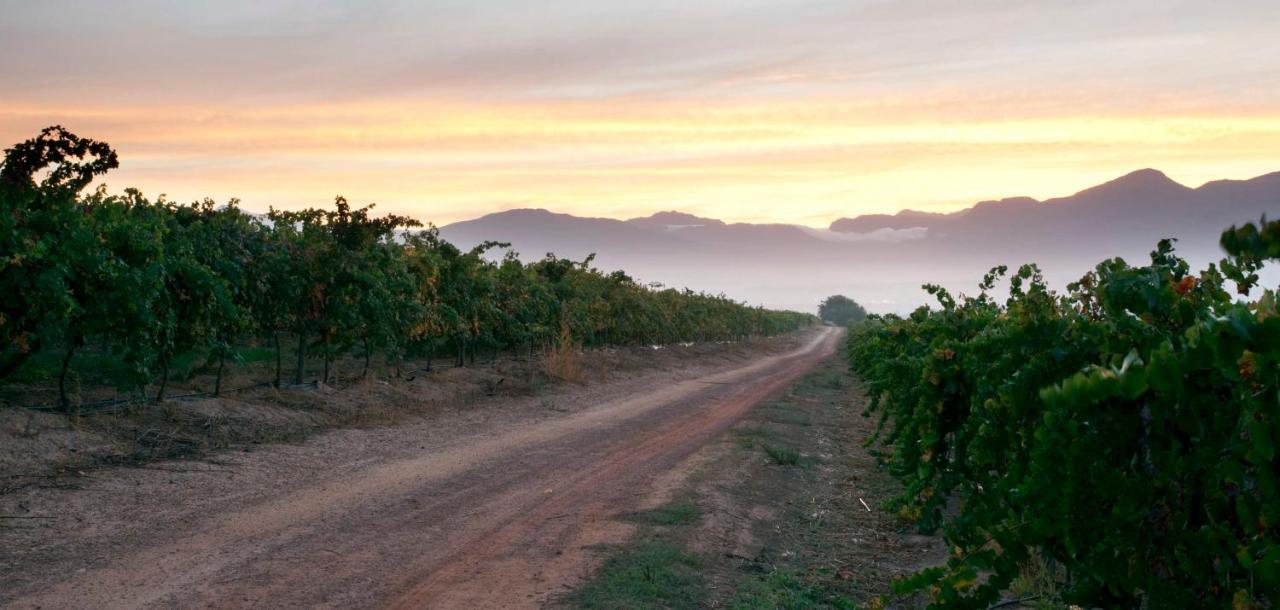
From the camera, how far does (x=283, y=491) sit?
9.95 m

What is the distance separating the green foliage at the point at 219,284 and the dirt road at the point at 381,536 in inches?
105

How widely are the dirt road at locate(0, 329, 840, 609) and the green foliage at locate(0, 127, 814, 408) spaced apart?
265cm

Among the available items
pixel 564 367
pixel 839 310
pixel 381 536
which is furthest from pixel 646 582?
pixel 839 310

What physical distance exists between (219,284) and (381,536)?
6.70 metres

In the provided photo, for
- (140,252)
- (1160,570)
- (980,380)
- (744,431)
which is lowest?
(744,431)

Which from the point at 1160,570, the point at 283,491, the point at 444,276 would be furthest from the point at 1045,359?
the point at 444,276

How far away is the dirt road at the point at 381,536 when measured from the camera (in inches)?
255

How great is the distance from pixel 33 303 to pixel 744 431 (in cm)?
1085

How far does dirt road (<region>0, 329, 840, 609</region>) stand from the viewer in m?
6.48

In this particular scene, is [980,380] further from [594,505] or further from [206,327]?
[206,327]

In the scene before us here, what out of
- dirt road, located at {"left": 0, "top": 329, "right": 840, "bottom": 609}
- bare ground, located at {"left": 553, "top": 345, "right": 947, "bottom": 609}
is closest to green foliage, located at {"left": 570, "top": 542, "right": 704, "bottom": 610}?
bare ground, located at {"left": 553, "top": 345, "right": 947, "bottom": 609}

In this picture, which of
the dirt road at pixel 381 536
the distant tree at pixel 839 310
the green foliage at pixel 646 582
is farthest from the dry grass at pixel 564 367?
the distant tree at pixel 839 310

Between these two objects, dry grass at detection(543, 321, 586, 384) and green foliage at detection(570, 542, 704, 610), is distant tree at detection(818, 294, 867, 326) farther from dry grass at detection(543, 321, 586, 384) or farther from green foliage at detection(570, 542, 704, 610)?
green foliage at detection(570, 542, 704, 610)

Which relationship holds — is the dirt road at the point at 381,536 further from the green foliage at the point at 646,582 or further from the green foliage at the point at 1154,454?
the green foliage at the point at 1154,454
